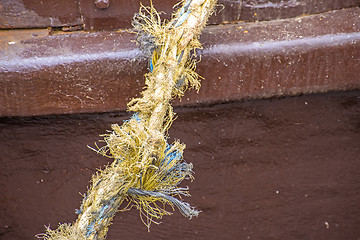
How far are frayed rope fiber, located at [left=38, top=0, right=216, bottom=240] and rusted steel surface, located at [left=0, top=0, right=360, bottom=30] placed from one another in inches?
9.2

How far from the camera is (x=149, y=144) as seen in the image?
101cm

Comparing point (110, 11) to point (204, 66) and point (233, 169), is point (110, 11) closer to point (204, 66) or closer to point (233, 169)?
point (204, 66)

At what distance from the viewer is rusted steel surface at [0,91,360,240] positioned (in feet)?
4.78

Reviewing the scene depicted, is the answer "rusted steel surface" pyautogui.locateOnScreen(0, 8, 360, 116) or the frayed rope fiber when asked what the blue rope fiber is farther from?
"rusted steel surface" pyautogui.locateOnScreen(0, 8, 360, 116)

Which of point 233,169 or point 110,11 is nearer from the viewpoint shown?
point 110,11

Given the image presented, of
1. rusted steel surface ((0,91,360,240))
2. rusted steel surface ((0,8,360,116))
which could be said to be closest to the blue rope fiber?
rusted steel surface ((0,8,360,116))

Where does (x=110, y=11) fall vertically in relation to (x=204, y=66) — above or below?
above

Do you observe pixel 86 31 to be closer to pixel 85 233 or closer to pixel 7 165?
pixel 7 165

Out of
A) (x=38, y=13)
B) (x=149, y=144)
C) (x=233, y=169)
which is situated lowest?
(x=233, y=169)

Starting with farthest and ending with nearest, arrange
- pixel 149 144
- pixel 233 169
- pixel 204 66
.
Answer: pixel 233 169, pixel 204 66, pixel 149 144

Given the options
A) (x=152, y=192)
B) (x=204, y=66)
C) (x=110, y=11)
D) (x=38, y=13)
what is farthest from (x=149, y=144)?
(x=38, y=13)

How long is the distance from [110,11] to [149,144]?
57cm

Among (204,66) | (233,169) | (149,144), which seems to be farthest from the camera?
(233,169)

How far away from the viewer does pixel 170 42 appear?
3.62ft
